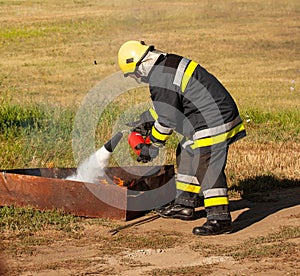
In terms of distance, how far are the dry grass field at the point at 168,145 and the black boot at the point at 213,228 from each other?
4.3 inches

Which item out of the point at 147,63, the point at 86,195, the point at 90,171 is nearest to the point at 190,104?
the point at 147,63

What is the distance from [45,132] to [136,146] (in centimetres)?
327

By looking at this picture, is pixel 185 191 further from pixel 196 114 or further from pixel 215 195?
pixel 196 114

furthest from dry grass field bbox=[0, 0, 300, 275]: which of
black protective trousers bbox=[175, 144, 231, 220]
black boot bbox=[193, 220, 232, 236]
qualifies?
black protective trousers bbox=[175, 144, 231, 220]

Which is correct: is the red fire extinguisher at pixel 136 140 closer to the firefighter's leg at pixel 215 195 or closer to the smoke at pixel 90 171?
the firefighter's leg at pixel 215 195

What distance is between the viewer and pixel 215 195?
7.46m

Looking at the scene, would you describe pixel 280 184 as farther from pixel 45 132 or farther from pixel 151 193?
pixel 45 132

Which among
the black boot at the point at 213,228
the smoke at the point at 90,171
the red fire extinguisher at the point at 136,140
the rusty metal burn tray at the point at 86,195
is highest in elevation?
the red fire extinguisher at the point at 136,140

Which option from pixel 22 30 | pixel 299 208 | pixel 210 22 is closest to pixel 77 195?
pixel 299 208

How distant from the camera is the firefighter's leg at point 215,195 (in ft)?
24.3

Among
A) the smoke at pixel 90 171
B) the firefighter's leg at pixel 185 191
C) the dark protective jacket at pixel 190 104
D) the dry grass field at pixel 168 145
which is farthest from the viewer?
the smoke at pixel 90 171

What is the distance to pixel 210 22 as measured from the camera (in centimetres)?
2931

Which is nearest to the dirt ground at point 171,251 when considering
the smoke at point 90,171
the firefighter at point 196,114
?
the firefighter at point 196,114

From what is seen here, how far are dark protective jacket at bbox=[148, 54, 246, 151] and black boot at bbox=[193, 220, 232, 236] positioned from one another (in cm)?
70
